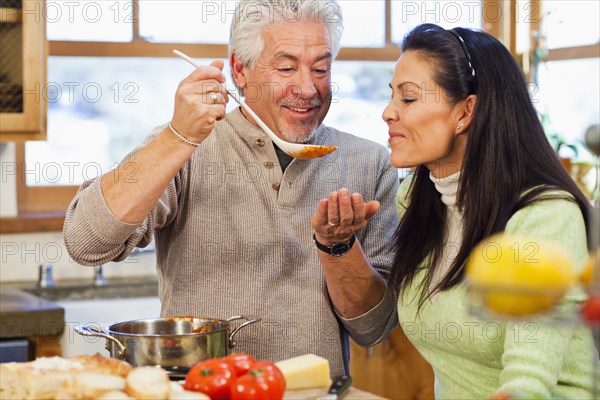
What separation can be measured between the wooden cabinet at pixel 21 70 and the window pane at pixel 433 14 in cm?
160

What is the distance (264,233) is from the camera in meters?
1.98

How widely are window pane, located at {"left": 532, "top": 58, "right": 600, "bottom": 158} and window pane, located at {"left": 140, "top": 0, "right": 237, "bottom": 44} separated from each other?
4.59 ft

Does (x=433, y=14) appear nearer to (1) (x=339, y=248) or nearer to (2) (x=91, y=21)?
(2) (x=91, y=21)

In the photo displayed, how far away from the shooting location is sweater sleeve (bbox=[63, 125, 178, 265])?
5.80ft

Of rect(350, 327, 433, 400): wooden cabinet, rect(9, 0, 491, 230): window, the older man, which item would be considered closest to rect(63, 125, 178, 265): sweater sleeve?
the older man

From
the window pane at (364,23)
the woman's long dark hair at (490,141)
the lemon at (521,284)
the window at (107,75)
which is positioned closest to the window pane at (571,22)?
the window pane at (364,23)

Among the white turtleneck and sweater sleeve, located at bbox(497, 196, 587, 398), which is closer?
sweater sleeve, located at bbox(497, 196, 587, 398)

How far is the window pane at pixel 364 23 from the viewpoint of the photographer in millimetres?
3844

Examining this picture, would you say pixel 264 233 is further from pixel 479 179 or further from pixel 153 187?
pixel 479 179

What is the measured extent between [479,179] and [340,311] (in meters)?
0.45

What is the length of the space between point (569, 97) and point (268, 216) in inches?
92.0

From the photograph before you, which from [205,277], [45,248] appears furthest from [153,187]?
[45,248]

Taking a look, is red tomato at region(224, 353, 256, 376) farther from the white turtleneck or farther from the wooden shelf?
the wooden shelf

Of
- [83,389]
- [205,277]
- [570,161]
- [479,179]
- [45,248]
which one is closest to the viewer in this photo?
[83,389]
